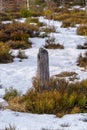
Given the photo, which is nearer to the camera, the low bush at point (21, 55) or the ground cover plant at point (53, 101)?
the ground cover plant at point (53, 101)

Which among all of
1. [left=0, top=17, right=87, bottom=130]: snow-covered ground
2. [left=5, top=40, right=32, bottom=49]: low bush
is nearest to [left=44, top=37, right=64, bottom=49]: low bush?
[left=0, top=17, right=87, bottom=130]: snow-covered ground

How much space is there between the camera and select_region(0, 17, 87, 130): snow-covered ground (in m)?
5.89

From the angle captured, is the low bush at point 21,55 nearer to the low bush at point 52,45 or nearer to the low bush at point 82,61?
the low bush at point 52,45

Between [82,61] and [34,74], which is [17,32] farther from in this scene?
[34,74]

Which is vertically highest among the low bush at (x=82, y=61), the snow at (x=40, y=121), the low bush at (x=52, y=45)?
the snow at (x=40, y=121)

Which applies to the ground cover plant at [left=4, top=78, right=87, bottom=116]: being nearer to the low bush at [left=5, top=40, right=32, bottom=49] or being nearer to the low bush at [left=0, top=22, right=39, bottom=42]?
the low bush at [left=5, top=40, right=32, bottom=49]

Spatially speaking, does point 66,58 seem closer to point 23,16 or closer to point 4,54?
point 4,54

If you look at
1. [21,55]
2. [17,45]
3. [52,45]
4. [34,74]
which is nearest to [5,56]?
[21,55]

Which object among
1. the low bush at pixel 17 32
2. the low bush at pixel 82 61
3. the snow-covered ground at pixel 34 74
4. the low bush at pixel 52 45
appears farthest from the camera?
the low bush at pixel 17 32

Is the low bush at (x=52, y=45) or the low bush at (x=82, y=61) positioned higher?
the low bush at (x=82, y=61)

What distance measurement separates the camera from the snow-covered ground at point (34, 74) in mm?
5890

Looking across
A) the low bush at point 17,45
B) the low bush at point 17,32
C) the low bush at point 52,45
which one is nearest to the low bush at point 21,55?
the low bush at point 17,45

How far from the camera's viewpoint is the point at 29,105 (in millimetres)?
6574

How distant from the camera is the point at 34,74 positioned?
991cm
